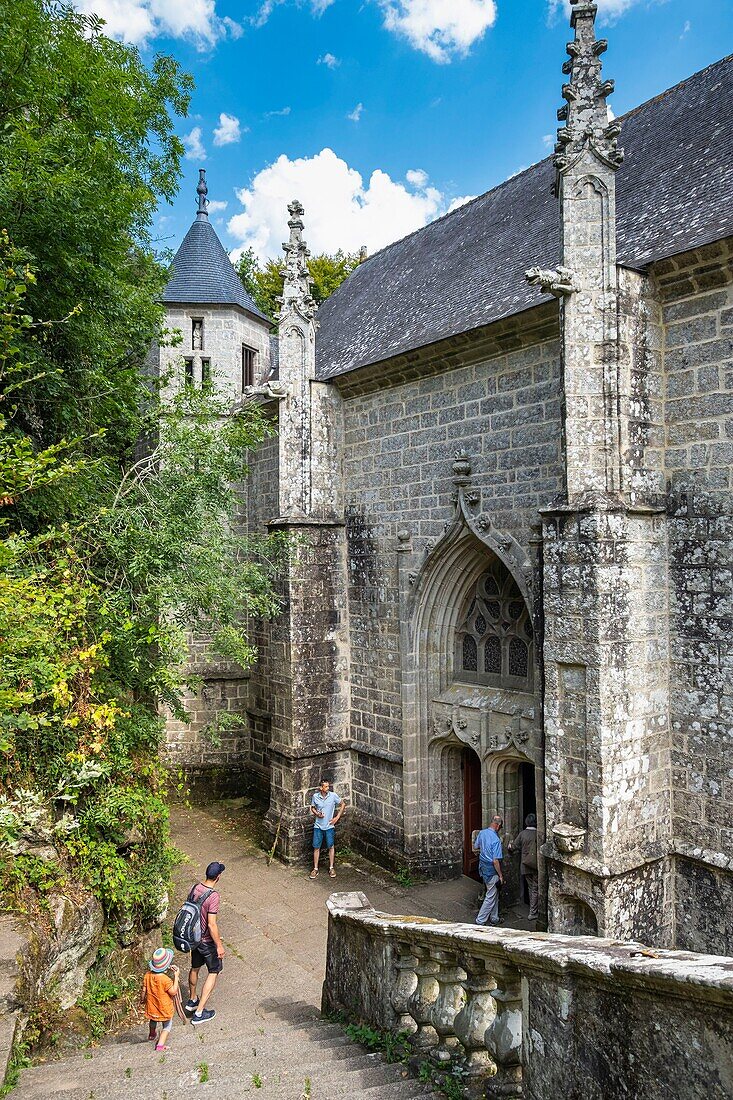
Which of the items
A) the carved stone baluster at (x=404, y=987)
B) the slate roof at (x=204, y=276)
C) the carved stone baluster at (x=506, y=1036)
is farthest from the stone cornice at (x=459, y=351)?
the carved stone baluster at (x=506, y=1036)

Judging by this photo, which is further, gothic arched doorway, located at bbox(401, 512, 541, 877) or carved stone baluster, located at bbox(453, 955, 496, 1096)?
gothic arched doorway, located at bbox(401, 512, 541, 877)

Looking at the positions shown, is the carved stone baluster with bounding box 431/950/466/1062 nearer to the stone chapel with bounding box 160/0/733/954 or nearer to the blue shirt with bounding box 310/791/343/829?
the stone chapel with bounding box 160/0/733/954

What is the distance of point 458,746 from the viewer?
29.5ft

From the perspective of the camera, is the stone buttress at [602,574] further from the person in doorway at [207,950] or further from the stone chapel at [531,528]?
the person in doorway at [207,950]

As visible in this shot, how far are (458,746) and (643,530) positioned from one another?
4.22m

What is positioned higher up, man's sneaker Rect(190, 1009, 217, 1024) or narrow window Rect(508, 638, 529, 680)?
narrow window Rect(508, 638, 529, 680)

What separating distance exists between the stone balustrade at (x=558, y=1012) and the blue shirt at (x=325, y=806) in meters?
5.20

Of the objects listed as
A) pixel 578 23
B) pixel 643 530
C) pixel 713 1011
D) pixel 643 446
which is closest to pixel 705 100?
pixel 578 23

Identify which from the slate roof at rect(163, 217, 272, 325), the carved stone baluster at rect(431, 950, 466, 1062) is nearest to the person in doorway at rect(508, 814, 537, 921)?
the carved stone baluster at rect(431, 950, 466, 1062)

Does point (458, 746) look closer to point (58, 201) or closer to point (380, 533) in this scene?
point (380, 533)

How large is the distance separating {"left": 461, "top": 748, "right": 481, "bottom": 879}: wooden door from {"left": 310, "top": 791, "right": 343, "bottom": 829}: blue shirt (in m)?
1.78

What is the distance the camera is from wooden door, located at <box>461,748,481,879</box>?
9.20 metres

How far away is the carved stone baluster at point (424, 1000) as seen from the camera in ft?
12.0

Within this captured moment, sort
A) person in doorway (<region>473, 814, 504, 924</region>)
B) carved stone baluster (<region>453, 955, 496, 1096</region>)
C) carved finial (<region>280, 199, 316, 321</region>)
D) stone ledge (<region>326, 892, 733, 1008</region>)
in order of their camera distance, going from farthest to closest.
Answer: carved finial (<region>280, 199, 316, 321</region>)
person in doorway (<region>473, 814, 504, 924</region>)
carved stone baluster (<region>453, 955, 496, 1096</region>)
stone ledge (<region>326, 892, 733, 1008</region>)
